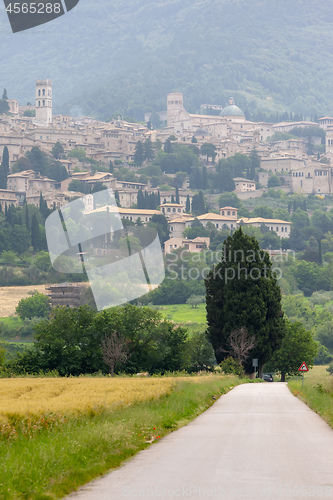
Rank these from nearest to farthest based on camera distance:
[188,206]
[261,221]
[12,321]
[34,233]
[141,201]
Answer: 1. [12,321]
2. [34,233]
3. [261,221]
4. [141,201]
5. [188,206]

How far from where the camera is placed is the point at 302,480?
9.98 m

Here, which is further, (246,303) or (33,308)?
(33,308)

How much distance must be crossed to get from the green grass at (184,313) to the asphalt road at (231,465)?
292 feet

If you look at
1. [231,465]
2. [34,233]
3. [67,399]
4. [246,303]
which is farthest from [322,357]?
[231,465]

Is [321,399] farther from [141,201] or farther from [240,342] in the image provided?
[141,201]

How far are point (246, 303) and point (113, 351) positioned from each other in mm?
7510

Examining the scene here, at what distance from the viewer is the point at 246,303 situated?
139 feet

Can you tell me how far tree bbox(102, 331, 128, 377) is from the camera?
39.4 metres

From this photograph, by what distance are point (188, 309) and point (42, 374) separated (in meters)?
84.5

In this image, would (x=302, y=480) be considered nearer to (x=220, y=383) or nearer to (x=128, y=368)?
(x=220, y=383)

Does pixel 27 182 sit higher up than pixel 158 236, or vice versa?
pixel 27 182

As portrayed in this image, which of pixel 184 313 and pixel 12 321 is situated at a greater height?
pixel 184 313

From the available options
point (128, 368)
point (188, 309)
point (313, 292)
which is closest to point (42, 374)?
point (128, 368)

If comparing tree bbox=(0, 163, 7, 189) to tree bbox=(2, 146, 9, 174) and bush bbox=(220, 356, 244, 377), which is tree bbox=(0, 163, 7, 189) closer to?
tree bbox=(2, 146, 9, 174)
